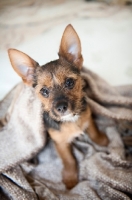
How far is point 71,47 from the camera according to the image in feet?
5.20

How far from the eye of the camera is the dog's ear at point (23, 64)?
1487 mm

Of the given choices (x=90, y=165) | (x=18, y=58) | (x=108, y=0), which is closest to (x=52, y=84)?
(x=18, y=58)

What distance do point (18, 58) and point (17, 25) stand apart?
1.31 metres

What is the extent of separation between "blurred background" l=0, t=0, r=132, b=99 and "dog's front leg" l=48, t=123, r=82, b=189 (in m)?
0.70

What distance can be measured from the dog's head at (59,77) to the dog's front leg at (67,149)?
100 millimetres

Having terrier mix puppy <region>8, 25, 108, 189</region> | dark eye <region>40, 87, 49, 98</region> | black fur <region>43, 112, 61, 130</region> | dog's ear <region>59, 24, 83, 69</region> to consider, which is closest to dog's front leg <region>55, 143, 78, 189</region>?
terrier mix puppy <region>8, 25, 108, 189</region>

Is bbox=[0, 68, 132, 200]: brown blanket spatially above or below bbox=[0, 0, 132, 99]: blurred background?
below

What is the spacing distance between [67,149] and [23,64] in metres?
0.63

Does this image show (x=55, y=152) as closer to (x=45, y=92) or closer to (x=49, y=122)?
(x=49, y=122)

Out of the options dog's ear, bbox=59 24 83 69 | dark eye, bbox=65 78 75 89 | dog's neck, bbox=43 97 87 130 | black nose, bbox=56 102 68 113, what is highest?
dog's ear, bbox=59 24 83 69

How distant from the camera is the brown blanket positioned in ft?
5.34

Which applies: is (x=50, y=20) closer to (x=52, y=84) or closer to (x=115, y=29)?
(x=115, y=29)

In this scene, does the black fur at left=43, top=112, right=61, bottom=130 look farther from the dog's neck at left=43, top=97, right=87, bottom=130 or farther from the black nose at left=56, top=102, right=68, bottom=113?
the black nose at left=56, top=102, right=68, bottom=113

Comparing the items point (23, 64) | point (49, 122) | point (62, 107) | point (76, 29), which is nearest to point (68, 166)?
point (49, 122)
